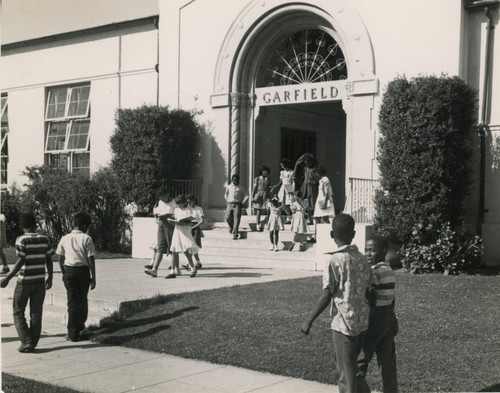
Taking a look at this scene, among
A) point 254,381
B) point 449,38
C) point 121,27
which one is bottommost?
point 254,381

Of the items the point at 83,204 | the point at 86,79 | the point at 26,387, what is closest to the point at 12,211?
the point at 83,204

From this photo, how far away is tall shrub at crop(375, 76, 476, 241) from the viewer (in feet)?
41.3

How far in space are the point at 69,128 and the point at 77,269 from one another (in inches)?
559

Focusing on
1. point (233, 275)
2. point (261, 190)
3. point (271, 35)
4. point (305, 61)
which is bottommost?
point (233, 275)

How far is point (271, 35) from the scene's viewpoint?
17.0m

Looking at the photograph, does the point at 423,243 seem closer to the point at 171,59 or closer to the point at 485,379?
the point at 485,379

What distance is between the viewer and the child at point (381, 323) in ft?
16.5

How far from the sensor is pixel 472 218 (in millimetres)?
13805

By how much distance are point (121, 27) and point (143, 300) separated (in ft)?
41.4

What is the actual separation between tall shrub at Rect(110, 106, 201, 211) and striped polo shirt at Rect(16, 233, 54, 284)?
9.35 metres

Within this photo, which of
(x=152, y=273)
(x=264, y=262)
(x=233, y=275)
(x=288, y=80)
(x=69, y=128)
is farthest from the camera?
(x=69, y=128)

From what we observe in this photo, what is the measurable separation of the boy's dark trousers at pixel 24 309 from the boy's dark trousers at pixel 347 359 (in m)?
4.01

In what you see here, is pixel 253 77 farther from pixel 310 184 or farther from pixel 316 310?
pixel 316 310

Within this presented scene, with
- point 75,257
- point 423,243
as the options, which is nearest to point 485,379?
point 75,257
